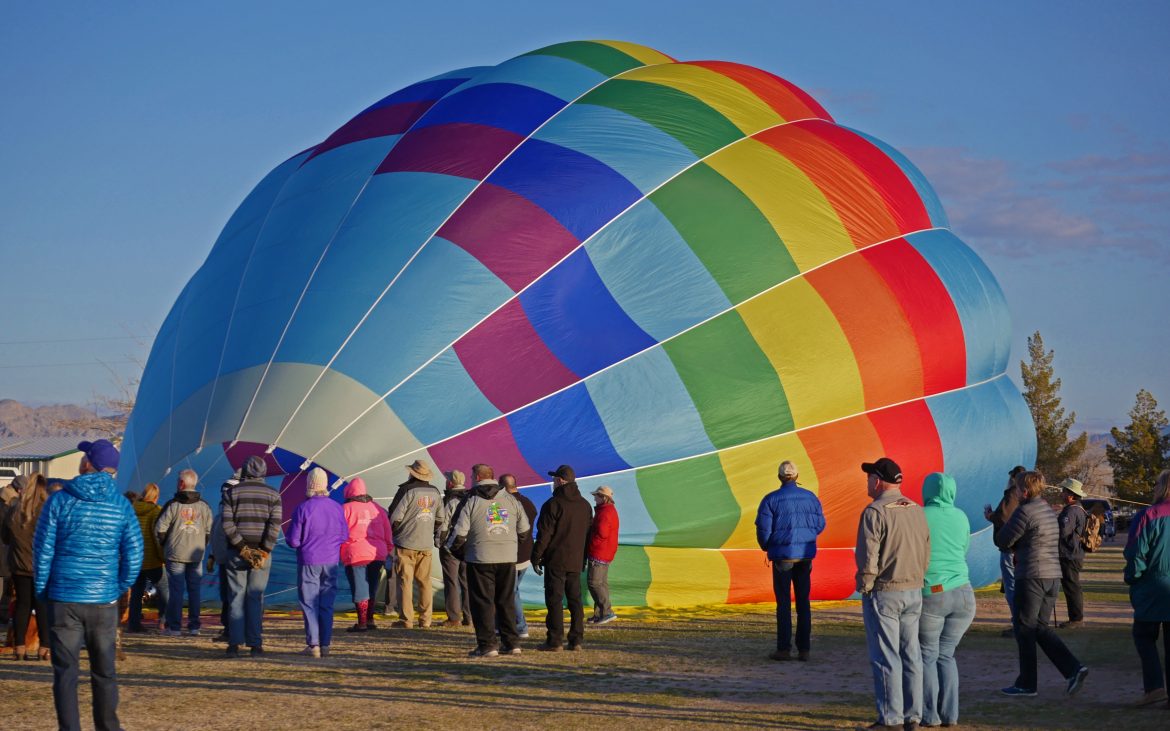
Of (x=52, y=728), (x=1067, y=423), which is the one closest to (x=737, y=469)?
(x=52, y=728)

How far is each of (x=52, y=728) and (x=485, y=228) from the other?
264 inches

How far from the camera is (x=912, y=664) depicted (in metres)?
6.70

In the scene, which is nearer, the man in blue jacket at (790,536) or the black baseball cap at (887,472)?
the black baseball cap at (887,472)

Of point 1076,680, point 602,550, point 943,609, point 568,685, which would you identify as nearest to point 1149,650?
point 1076,680

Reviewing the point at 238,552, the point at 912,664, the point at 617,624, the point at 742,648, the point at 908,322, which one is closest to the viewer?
the point at 912,664

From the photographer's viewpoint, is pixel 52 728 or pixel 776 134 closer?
pixel 52 728

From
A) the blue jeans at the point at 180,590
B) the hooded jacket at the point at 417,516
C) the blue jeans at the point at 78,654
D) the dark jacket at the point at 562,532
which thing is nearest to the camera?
the blue jeans at the point at 78,654

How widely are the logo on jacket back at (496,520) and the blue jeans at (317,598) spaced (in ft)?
4.20

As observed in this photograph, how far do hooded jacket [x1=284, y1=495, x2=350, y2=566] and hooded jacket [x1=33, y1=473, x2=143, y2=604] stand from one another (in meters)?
3.46

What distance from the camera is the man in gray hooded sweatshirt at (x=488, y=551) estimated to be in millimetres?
9547

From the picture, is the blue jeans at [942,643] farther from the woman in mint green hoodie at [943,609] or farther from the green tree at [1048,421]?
the green tree at [1048,421]

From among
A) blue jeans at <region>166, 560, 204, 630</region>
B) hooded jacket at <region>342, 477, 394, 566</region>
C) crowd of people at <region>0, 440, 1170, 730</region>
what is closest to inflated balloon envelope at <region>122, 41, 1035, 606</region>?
hooded jacket at <region>342, 477, 394, 566</region>

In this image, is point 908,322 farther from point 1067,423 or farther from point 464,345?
point 1067,423

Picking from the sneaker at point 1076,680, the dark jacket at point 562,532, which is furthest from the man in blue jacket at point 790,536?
the sneaker at point 1076,680
